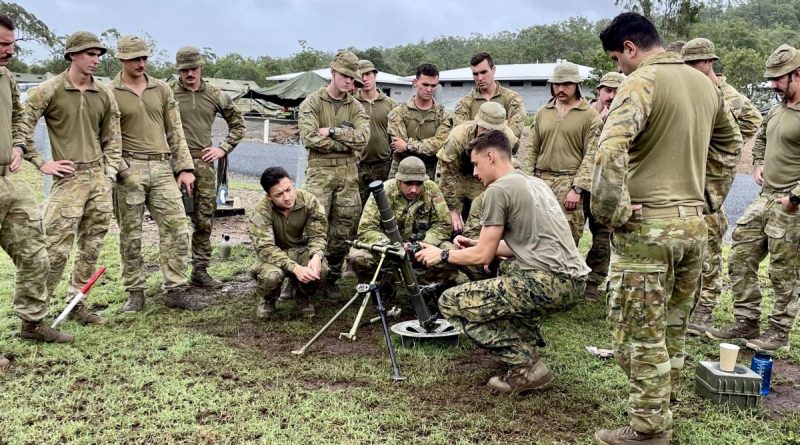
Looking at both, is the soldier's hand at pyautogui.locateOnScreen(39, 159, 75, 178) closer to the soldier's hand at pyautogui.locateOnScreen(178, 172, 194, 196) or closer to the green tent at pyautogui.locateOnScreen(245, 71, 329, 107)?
the soldier's hand at pyautogui.locateOnScreen(178, 172, 194, 196)

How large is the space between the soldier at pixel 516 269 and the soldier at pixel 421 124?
7.92 ft

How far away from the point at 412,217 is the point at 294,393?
2306mm

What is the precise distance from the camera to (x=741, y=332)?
553 cm

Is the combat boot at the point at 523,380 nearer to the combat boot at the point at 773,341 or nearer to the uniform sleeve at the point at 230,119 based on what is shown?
the combat boot at the point at 773,341

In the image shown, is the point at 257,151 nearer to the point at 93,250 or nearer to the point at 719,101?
the point at 93,250

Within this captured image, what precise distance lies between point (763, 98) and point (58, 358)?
1399 inches

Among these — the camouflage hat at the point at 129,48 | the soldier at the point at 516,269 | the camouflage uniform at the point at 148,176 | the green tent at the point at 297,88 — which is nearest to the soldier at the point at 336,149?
the camouflage uniform at the point at 148,176

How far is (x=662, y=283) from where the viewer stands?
11.4 feet

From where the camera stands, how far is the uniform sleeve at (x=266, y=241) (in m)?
5.71

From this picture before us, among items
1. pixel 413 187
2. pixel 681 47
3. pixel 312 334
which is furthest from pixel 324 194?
pixel 681 47

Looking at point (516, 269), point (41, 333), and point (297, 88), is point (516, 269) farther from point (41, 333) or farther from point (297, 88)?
point (297, 88)

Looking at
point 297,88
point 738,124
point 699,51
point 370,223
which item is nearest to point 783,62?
point 738,124

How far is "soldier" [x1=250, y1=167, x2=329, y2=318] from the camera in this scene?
5.70 m

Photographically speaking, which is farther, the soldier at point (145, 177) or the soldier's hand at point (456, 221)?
the soldier's hand at point (456, 221)
